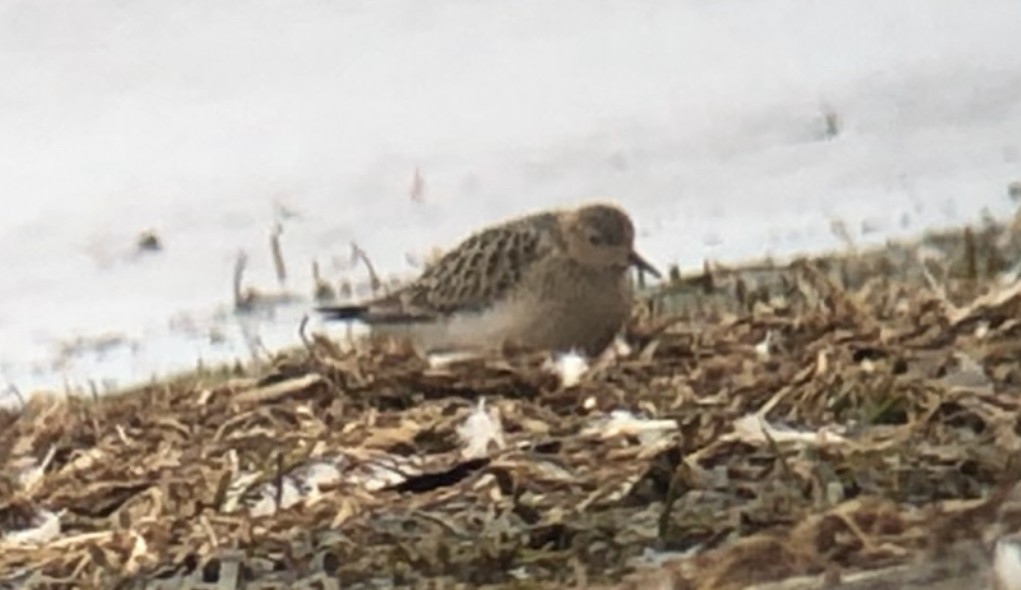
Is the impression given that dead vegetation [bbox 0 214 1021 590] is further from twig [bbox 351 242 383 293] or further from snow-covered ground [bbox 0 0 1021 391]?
snow-covered ground [bbox 0 0 1021 391]

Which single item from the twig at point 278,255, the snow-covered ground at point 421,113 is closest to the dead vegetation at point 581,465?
the twig at point 278,255

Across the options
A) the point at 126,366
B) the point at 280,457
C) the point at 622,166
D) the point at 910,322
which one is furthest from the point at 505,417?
the point at 622,166

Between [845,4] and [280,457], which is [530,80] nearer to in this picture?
[845,4]

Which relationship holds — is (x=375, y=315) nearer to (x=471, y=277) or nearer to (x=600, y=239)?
(x=471, y=277)

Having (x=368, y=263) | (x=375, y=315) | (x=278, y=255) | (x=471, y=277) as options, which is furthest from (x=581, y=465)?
(x=278, y=255)

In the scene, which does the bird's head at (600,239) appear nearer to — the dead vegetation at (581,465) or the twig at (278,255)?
the dead vegetation at (581,465)

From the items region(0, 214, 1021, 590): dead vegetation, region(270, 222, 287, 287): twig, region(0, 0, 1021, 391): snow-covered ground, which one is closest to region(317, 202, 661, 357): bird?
region(0, 214, 1021, 590): dead vegetation
